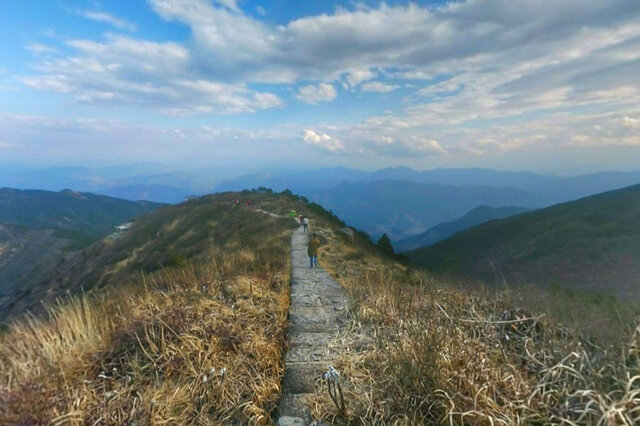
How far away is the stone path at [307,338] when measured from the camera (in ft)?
10.4

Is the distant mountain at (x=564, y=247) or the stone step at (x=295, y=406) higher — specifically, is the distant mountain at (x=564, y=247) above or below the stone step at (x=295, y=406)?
below

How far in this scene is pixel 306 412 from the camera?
2.98 m

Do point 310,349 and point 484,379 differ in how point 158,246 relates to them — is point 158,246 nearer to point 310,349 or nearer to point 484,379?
point 310,349

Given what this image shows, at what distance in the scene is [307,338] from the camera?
4.75 meters

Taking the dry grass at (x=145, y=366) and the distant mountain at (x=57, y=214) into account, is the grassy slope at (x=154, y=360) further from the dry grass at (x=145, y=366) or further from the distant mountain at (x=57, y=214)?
→ the distant mountain at (x=57, y=214)

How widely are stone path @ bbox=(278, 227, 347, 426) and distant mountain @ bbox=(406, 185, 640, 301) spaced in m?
29.2

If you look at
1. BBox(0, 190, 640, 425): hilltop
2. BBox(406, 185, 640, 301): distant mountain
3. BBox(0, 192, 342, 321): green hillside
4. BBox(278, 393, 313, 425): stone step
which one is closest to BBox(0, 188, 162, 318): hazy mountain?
BBox(0, 192, 342, 321): green hillside

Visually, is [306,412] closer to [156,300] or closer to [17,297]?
[156,300]

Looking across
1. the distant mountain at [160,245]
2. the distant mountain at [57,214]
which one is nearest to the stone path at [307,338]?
the distant mountain at [160,245]

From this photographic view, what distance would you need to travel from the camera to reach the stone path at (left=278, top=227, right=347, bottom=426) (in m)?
3.17

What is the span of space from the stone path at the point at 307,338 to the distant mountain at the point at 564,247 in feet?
95.8

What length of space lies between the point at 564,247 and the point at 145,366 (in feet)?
215

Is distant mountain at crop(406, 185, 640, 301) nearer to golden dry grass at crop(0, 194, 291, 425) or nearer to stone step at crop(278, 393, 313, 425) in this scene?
golden dry grass at crop(0, 194, 291, 425)

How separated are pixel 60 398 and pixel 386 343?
315 cm
